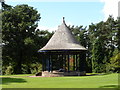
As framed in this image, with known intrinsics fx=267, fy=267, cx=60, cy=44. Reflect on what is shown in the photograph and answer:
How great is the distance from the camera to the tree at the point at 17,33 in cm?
4709

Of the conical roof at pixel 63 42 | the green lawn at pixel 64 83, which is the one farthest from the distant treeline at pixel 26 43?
the green lawn at pixel 64 83

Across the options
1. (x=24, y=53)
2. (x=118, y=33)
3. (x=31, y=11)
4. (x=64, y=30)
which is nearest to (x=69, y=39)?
(x=64, y=30)

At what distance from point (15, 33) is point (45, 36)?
255 inches

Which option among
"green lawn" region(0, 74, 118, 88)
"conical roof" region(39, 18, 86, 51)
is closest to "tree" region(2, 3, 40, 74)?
"conical roof" region(39, 18, 86, 51)

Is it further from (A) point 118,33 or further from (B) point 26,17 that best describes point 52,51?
(A) point 118,33

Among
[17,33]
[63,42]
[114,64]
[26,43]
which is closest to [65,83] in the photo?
[63,42]

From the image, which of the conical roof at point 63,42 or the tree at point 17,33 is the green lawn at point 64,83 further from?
the tree at point 17,33

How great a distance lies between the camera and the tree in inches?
1854

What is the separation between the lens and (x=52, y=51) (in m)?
34.6

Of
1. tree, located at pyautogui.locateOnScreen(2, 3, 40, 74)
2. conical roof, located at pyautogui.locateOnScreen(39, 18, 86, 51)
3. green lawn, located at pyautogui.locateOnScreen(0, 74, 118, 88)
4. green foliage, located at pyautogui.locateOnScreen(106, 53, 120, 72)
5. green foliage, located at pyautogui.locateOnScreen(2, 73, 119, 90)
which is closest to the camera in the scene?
green foliage, located at pyautogui.locateOnScreen(2, 73, 119, 90)

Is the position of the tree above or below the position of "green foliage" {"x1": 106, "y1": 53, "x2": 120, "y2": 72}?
above

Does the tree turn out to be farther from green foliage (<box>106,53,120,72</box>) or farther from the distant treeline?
green foliage (<box>106,53,120,72</box>)

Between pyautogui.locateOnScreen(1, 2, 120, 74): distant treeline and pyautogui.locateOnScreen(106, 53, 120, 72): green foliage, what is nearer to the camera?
pyautogui.locateOnScreen(106, 53, 120, 72): green foliage

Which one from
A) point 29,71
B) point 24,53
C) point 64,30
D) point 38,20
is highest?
point 38,20
